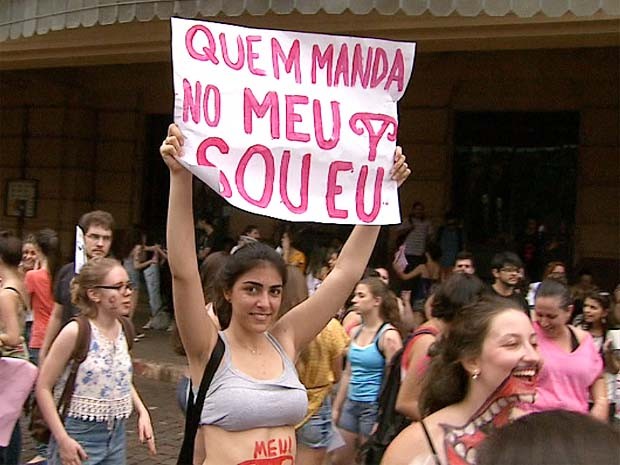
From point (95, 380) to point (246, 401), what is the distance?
150cm

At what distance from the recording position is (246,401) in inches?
108

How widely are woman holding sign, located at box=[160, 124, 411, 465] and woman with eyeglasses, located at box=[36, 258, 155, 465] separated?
1224mm

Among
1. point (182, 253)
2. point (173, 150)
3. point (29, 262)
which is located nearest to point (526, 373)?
point (182, 253)

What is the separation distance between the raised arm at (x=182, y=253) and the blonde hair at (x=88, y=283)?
149cm

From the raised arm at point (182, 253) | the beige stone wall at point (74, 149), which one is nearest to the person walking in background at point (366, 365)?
the raised arm at point (182, 253)

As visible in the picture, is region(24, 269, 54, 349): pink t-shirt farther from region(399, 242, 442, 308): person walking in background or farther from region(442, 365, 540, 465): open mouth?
region(399, 242, 442, 308): person walking in background

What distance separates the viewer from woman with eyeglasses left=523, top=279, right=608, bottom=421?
4.40 meters

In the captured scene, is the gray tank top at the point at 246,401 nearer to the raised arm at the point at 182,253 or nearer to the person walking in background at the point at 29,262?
the raised arm at the point at 182,253

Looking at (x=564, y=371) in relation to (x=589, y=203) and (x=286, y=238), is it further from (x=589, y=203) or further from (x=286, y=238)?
(x=589, y=203)

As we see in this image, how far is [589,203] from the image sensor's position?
11383 mm

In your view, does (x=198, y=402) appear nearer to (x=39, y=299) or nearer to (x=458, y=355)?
(x=458, y=355)

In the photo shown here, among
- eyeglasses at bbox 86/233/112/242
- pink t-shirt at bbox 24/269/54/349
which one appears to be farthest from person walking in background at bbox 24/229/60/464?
eyeglasses at bbox 86/233/112/242

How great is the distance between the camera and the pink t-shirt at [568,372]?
4.34 metres

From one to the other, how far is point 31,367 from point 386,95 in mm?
2198
